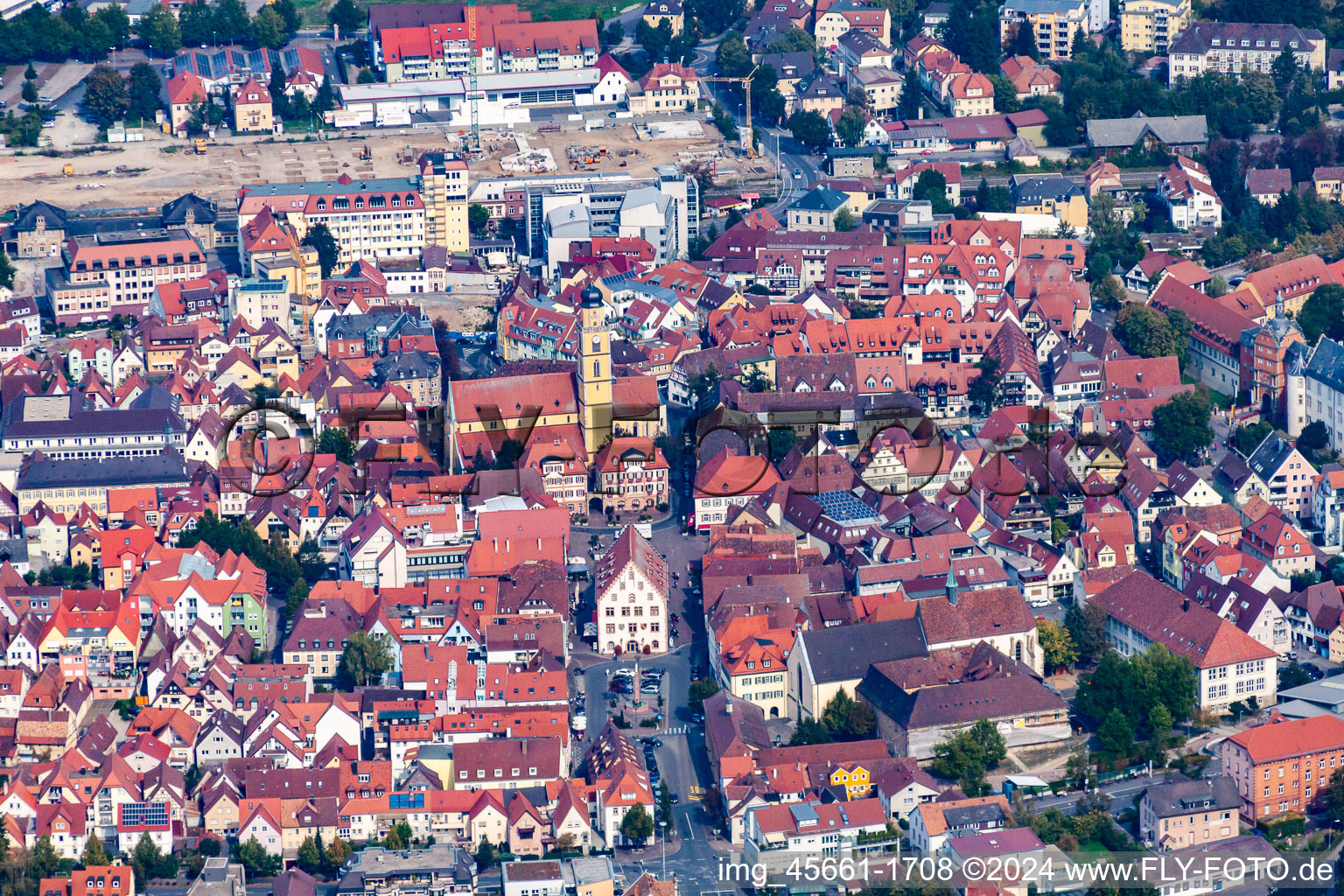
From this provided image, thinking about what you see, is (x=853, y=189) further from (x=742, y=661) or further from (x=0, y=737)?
(x=0, y=737)

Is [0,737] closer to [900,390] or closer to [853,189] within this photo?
[900,390]

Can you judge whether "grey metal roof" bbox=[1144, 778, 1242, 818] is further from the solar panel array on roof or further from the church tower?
the church tower

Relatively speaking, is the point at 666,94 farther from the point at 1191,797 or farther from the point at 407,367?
the point at 1191,797

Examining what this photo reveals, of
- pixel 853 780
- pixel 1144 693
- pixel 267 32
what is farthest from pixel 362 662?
pixel 267 32

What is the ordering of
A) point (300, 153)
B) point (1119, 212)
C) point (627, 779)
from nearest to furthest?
point (627, 779), point (1119, 212), point (300, 153)

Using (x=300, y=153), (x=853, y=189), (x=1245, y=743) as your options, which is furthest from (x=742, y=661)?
(x=300, y=153)

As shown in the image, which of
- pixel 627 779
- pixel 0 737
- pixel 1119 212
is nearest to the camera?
pixel 627 779

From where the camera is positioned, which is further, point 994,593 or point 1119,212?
point 1119,212
